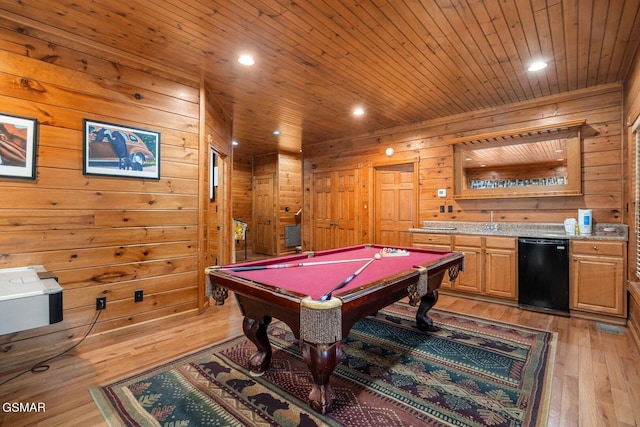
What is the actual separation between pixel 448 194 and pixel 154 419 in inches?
172

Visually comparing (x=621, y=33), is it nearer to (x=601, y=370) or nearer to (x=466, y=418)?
(x=601, y=370)

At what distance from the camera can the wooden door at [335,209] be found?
5883 millimetres

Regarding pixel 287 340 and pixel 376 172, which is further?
pixel 376 172

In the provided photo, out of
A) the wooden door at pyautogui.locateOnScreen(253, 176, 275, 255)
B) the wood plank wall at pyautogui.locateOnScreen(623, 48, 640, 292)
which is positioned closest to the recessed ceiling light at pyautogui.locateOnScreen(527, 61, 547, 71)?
the wood plank wall at pyautogui.locateOnScreen(623, 48, 640, 292)

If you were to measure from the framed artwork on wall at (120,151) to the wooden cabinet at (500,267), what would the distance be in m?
3.96

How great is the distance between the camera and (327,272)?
2154 millimetres

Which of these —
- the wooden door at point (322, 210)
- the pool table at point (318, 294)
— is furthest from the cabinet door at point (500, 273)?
the wooden door at point (322, 210)

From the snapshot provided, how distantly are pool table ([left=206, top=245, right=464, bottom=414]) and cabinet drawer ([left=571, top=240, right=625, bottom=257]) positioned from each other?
1.65 meters

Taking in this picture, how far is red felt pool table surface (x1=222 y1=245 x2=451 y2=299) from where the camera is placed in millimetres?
1742

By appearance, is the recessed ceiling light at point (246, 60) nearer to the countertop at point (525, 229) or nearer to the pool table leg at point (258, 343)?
the pool table leg at point (258, 343)

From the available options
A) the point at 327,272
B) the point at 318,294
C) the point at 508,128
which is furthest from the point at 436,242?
the point at 318,294

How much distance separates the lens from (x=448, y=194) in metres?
4.61

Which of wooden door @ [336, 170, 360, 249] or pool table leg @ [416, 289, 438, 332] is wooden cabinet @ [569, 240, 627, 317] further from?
wooden door @ [336, 170, 360, 249]

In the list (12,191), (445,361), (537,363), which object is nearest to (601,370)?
(537,363)
